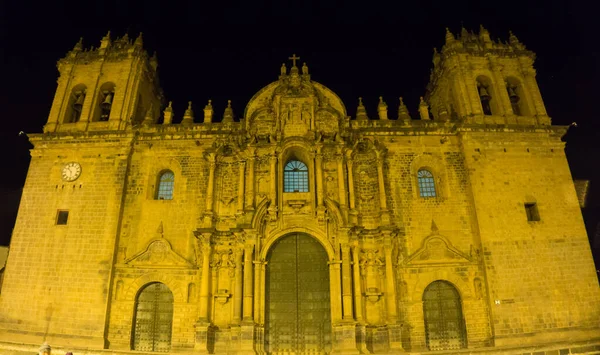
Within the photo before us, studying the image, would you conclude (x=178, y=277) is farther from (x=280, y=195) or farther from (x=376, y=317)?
(x=376, y=317)

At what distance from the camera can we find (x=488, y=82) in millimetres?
20109

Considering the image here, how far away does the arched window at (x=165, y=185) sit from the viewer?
711 inches

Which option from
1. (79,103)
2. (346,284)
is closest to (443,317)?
(346,284)

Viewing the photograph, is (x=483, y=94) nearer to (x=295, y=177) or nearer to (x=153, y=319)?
(x=295, y=177)

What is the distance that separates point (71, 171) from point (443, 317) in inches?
691

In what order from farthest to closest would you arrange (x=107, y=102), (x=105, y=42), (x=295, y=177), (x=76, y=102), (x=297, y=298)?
(x=105, y=42) → (x=76, y=102) → (x=107, y=102) → (x=295, y=177) → (x=297, y=298)

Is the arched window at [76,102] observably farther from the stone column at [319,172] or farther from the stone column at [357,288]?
the stone column at [357,288]

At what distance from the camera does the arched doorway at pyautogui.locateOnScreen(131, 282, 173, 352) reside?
51.6ft

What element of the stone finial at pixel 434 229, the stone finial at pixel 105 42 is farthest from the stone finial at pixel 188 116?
the stone finial at pixel 434 229

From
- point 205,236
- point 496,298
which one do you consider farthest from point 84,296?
point 496,298

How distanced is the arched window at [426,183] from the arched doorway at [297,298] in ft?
18.1

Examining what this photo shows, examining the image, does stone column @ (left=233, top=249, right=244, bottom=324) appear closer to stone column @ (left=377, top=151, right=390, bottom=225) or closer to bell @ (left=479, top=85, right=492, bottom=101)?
stone column @ (left=377, top=151, right=390, bottom=225)

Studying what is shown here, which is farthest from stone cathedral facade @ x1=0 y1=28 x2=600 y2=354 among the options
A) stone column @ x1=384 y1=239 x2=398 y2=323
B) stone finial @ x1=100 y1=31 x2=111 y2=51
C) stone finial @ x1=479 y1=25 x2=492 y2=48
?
stone finial @ x1=100 y1=31 x2=111 y2=51

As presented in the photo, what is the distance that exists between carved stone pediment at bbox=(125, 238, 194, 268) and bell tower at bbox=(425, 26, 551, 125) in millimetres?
14012
